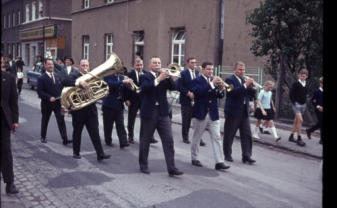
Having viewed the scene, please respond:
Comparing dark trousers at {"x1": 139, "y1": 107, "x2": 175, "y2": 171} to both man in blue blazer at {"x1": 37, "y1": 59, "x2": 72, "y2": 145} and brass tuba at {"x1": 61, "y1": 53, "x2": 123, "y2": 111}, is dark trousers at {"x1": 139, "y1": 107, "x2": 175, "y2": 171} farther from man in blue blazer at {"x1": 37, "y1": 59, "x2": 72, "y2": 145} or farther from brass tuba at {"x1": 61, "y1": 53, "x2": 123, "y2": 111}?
man in blue blazer at {"x1": 37, "y1": 59, "x2": 72, "y2": 145}

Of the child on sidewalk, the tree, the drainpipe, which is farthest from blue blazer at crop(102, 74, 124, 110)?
the drainpipe

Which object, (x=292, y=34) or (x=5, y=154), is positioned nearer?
(x=5, y=154)

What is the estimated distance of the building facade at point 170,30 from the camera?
16422mm

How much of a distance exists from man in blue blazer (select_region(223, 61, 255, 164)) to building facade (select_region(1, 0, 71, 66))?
24002mm

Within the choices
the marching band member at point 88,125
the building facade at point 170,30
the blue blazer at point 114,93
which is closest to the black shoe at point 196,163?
the marching band member at point 88,125

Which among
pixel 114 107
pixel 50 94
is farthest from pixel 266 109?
pixel 50 94

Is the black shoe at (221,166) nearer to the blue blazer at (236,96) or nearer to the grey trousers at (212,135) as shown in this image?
the grey trousers at (212,135)

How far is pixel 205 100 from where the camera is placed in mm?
7281

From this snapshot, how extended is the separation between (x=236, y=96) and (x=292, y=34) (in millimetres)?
5669

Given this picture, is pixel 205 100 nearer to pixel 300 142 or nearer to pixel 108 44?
pixel 300 142

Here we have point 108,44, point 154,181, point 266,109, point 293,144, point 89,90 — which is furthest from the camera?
point 108,44

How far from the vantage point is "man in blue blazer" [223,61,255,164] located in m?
7.57

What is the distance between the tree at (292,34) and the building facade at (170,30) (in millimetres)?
2312

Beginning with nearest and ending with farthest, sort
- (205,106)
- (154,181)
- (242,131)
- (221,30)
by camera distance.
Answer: (154,181), (205,106), (242,131), (221,30)
